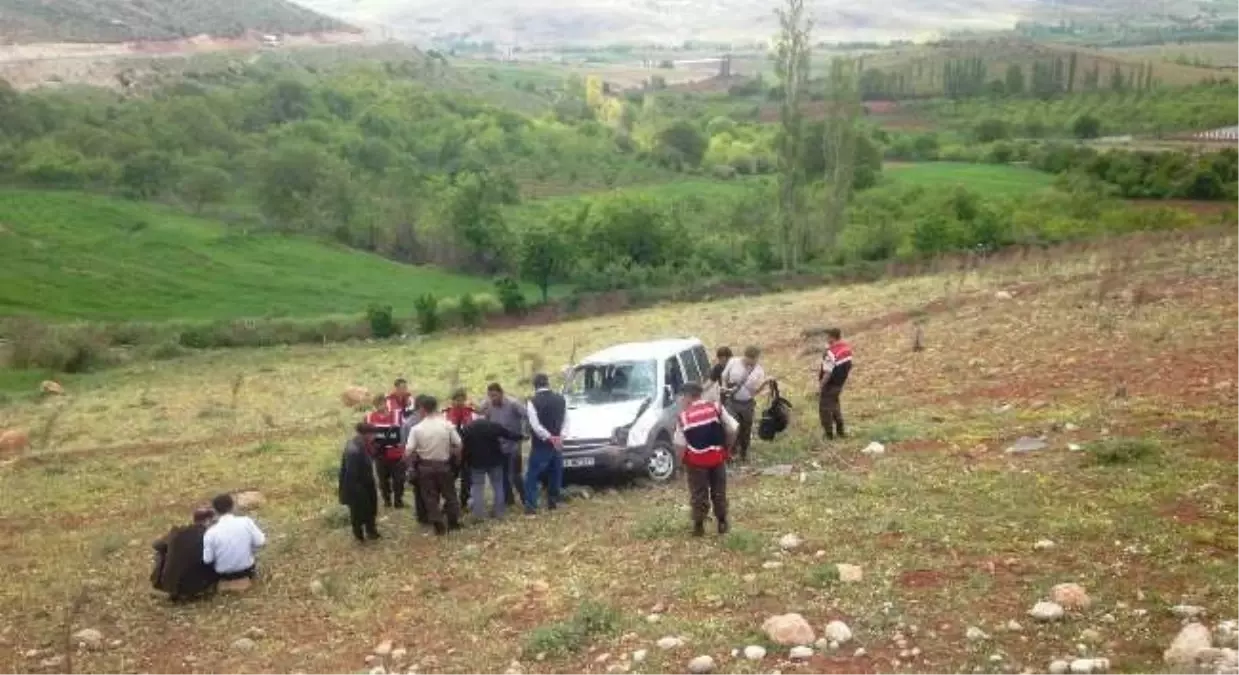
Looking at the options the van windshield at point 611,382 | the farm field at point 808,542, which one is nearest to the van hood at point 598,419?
the van windshield at point 611,382

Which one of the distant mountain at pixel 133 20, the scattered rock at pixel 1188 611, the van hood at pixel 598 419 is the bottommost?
the van hood at pixel 598 419

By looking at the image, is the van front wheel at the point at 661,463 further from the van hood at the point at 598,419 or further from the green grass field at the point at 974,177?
the green grass field at the point at 974,177

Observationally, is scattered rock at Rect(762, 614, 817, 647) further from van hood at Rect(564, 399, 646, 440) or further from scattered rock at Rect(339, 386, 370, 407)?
scattered rock at Rect(339, 386, 370, 407)

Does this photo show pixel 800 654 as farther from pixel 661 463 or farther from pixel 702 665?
pixel 661 463

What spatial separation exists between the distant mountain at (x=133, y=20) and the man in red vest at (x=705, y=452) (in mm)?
125404

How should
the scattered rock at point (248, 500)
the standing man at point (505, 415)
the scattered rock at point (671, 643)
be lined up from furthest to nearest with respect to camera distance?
the scattered rock at point (248, 500), the standing man at point (505, 415), the scattered rock at point (671, 643)

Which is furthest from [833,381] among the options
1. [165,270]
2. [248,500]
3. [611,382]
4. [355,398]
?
[165,270]

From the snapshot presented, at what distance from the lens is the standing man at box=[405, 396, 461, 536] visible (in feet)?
46.1

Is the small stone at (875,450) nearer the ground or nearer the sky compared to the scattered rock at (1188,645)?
nearer the ground

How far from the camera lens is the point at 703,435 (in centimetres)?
1242

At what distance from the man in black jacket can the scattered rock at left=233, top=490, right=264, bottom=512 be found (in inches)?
169

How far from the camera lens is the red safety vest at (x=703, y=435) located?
40.6ft

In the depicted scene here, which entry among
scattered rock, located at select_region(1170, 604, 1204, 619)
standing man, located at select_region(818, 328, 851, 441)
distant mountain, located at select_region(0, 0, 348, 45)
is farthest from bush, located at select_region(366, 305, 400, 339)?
distant mountain, located at select_region(0, 0, 348, 45)

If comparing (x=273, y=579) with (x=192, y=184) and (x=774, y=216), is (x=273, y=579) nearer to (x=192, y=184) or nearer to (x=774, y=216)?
(x=774, y=216)
